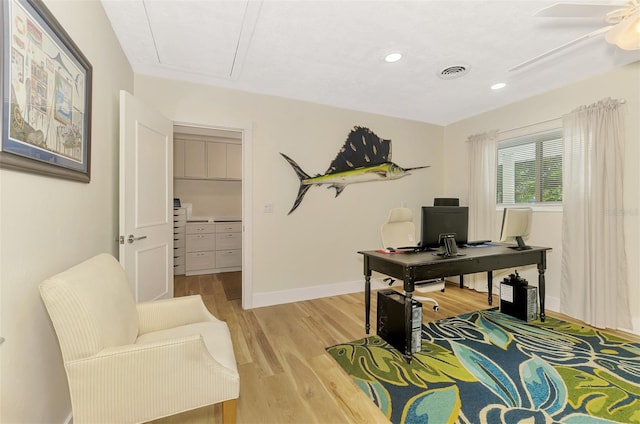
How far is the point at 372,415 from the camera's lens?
1.57 m

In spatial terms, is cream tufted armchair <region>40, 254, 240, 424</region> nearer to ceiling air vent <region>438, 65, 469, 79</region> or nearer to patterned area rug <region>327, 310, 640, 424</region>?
patterned area rug <region>327, 310, 640, 424</region>

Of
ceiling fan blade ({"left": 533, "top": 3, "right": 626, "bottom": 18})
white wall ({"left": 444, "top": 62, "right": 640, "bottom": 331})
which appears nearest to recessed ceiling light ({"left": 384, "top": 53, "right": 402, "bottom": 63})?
ceiling fan blade ({"left": 533, "top": 3, "right": 626, "bottom": 18})

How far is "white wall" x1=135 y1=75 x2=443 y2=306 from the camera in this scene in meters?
3.00

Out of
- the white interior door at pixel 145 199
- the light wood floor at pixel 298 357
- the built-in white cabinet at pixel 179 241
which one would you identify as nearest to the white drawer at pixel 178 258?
the built-in white cabinet at pixel 179 241

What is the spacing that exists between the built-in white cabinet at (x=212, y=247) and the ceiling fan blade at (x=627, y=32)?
16.2 ft

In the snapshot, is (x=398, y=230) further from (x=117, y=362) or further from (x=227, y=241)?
(x=227, y=241)

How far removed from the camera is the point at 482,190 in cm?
377

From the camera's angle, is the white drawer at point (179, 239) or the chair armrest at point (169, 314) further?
the white drawer at point (179, 239)

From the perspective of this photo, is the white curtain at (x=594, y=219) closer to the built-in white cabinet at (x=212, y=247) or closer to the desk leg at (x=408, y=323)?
the desk leg at (x=408, y=323)

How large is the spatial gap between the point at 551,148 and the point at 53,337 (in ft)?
15.2

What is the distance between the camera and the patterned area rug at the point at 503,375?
62.1 inches

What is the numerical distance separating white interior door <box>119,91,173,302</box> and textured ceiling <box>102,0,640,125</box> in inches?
23.0

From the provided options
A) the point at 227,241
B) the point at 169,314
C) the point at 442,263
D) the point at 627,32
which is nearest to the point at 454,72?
the point at 627,32

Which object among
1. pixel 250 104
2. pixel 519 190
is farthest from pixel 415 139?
pixel 250 104
